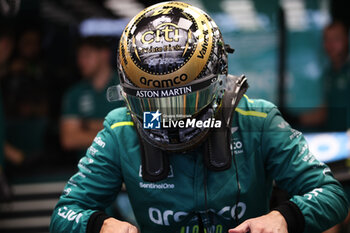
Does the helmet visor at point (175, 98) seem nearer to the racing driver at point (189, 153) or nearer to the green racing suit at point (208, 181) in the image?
the racing driver at point (189, 153)

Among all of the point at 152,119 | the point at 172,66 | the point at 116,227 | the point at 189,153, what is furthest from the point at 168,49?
the point at 116,227

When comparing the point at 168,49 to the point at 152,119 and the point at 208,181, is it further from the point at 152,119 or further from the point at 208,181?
the point at 208,181

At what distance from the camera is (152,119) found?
1149mm

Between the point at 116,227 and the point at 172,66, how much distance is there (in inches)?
17.2


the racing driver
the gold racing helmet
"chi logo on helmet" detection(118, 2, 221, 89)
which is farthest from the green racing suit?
"chi logo on helmet" detection(118, 2, 221, 89)

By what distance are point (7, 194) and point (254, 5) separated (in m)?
2.45

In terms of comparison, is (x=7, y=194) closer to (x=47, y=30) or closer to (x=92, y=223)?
(x=47, y=30)

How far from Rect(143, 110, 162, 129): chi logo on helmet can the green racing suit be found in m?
0.13

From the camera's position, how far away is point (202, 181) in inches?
47.4

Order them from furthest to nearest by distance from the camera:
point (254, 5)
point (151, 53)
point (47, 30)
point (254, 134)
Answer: point (47, 30) → point (254, 5) → point (254, 134) → point (151, 53)

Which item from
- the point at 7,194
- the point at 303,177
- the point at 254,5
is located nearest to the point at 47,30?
the point at 7,194

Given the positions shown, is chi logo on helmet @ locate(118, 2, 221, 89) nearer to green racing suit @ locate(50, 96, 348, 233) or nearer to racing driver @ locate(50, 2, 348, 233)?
racing driver @ locate(50, 2, 348, 233)

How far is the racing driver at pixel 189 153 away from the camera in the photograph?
1112mm

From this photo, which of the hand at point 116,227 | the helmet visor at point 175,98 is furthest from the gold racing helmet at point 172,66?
the hand at point 116,227
